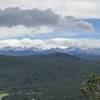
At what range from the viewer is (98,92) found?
150250 mm

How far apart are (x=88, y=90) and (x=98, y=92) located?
4.01 meters

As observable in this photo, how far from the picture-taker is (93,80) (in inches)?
5910

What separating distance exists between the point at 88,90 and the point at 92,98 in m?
4.15

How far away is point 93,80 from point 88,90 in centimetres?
416

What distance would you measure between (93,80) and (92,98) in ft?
22.3

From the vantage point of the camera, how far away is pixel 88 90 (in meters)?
149

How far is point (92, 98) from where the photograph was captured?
151250mm

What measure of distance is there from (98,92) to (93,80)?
15.6 feet
